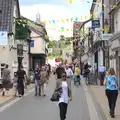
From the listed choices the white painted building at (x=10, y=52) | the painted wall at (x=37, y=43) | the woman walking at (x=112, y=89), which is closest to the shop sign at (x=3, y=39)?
the white painted building at (x=10, y=52)

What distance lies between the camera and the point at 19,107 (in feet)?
55.7

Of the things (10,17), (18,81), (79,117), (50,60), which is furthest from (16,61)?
(50,60)

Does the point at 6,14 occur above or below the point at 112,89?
above

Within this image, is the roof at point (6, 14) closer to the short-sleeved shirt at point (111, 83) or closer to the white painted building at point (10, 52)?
the white painted building at point (10, 52)

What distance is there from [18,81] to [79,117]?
927 centimetres

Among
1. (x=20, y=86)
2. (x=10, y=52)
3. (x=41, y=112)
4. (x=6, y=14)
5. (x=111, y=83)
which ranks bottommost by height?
(x=41, y=112)

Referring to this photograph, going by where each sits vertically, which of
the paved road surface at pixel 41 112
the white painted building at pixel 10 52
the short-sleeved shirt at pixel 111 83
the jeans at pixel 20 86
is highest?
the white painted building at pixel 10 52

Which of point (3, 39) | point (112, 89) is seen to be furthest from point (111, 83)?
point (3, 39)

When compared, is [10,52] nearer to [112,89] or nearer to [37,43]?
[112,89]

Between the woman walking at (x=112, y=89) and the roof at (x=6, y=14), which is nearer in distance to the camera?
the woman walking at (x=112, y=89)

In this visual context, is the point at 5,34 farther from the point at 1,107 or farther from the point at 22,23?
the point at 1,107

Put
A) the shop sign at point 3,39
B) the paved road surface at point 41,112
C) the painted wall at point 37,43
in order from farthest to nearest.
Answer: the painted wall at point 37,43 < the shop sign at point 3,39 < the paved road surface at point 41,112

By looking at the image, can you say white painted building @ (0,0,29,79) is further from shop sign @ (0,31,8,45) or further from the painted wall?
the painted wall

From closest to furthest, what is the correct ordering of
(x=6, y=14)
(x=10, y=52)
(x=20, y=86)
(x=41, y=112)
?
(x=41, y=112) → (x=20, y=86) → (x=10, y=52) → (x=6, y=14)
